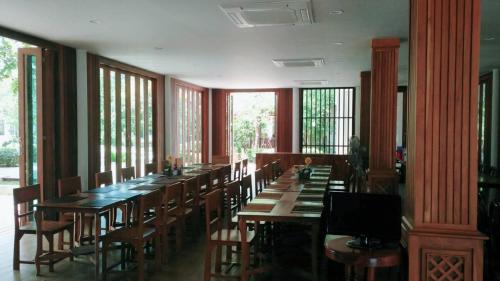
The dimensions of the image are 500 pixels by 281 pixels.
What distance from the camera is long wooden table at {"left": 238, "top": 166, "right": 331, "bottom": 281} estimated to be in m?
3.67

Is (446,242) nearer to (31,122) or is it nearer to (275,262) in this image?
(275,262)

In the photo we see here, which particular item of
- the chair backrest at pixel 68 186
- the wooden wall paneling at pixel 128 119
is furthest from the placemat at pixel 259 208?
the wooden wall paneling at pixel 128 119

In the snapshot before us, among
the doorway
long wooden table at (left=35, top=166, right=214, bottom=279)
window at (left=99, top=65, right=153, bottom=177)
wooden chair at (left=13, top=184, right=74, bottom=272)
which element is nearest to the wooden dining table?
long wooden table at (left=35, top=166, right=214, bottom=279)

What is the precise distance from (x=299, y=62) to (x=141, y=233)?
5.10m

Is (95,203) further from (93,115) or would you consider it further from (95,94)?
(95,94)

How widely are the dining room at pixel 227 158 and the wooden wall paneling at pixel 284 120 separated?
3185 mm

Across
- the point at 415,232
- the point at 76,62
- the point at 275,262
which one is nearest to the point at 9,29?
the point at 76,62

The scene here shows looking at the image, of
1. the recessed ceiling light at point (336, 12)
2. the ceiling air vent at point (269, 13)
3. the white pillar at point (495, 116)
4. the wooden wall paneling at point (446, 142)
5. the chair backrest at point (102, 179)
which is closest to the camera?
the wooden wall paneling at point (446, 142)

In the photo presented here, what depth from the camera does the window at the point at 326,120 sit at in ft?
44.3

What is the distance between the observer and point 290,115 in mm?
13609

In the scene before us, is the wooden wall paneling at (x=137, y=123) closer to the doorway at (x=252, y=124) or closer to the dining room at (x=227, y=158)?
the dining room at (x=227, y=158)

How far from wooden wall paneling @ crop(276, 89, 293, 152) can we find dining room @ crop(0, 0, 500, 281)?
3185 mm

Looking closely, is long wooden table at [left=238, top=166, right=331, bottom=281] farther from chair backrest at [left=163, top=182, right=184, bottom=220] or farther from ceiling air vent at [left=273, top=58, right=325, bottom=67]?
ceiling air vent at [left=273, top=58, right=325, bottom=67]

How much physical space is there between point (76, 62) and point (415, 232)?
595 cm
